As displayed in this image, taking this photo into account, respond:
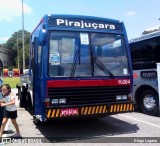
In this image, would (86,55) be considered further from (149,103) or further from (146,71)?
(149,103)

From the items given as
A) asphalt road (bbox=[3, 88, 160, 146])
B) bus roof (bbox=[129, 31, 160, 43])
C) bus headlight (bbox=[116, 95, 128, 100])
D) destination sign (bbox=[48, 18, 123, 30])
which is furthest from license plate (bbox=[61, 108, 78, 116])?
bus roof (bbox=[129, 31, 160, 43])

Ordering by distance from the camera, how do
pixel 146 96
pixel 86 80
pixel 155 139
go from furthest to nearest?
pixel 146 96
pixel 86 80
pixel 155 139

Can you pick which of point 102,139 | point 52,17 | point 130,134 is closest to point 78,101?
point 102,139

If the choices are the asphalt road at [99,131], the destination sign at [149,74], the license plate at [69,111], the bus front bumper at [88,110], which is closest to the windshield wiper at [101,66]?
the bus front bumper at [88,110]

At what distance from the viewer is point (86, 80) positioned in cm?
798

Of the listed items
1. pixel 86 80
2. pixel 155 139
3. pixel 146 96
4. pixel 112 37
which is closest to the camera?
pixel 155 139

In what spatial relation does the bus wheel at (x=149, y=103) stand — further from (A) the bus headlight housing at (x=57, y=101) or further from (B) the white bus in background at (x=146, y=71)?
(A) the bus headlight housing at (x=57, y=101)

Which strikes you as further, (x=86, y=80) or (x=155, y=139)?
(x=86, y=80)

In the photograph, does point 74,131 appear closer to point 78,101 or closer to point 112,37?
point 78,101

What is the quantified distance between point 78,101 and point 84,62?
1.02m

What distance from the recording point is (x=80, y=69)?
804 centimetres

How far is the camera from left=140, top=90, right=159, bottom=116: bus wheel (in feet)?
35.2

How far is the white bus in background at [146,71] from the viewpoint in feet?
34.8

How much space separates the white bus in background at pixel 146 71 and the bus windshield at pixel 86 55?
89.9 inches
